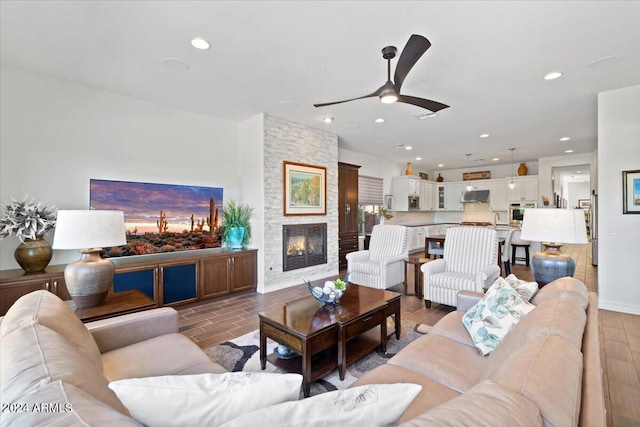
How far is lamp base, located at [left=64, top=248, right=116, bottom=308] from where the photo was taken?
221cm

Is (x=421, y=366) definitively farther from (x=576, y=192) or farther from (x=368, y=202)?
(x=576, y=192)

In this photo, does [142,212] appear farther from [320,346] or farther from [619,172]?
[619,172]

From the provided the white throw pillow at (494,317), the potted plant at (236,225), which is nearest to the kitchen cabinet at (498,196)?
the potted plant at (236,225)

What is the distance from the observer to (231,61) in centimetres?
300

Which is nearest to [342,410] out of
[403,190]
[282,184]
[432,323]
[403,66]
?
[403,66]

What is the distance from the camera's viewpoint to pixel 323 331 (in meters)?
2.10

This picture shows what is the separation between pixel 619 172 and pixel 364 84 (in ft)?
11.4

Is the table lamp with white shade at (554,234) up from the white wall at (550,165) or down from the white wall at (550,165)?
down

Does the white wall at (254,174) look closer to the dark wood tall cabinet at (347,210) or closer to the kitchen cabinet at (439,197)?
the dark wood tall cabinet at (347,210)

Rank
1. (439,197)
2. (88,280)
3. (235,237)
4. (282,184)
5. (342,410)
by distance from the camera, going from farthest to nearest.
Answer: (439,197), (282,184), (235,237), (88,280), (342,410)

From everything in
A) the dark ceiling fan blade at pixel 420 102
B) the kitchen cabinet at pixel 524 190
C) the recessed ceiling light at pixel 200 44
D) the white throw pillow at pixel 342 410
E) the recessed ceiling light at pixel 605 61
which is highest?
the recessed ceiling light at pixel 200 44

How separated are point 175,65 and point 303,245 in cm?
330

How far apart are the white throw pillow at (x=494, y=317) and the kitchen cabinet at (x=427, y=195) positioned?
7.67 meters

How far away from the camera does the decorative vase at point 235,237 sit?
4727mm
